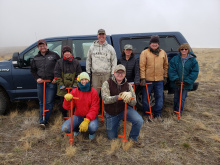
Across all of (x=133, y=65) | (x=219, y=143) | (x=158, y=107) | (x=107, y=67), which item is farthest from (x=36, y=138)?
(x=219, y=143)

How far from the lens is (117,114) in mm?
3176

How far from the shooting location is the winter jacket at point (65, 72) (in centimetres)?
356

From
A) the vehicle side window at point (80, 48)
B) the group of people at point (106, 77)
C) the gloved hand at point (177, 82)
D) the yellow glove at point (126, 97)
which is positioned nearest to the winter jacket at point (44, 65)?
the group of people at point (106, 77)

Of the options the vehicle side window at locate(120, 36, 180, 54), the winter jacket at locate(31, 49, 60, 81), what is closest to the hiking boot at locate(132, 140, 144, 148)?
the winter jacket at locate(31, 49, 60, 81)

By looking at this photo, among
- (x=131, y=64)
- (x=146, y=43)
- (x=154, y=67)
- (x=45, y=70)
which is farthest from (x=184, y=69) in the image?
(x=45, y=70)

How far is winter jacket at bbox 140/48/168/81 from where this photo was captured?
3.82 m

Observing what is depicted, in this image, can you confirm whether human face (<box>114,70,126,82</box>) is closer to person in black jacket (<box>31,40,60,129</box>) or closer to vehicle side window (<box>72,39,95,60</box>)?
person in black jacket (<box>31,40,60,129</box>)

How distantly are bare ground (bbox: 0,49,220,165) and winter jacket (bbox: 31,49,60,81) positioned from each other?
1064mm

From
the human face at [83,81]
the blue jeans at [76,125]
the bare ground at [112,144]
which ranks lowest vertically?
the bare ground at [112,144]

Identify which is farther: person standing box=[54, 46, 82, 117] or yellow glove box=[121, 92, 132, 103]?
person standing box=[54, 46, 82, 117]

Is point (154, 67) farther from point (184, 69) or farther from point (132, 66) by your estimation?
point (184, 69)

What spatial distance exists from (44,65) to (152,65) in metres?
2.27

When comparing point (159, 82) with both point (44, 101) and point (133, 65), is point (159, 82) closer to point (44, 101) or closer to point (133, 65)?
point (133, 65)

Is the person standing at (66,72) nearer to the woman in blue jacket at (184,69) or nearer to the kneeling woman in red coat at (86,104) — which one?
the kneeling woman in red coat at (86,104)
